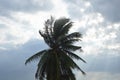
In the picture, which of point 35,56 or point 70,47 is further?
point 35,56

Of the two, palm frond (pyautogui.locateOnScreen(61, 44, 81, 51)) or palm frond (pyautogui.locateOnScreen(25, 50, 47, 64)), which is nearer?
palm frond (pyautogui.locateOnScreen(61, 44, 81, 51))

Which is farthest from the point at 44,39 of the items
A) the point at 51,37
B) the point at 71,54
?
the point at 71,54

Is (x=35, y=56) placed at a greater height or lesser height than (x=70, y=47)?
greater

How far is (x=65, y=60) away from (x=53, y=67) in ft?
5.82

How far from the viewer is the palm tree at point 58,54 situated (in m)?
47.1

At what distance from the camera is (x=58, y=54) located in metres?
47.8

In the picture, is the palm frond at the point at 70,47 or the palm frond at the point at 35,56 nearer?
the palm frond at the point at 70,47

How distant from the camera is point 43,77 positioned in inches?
1892

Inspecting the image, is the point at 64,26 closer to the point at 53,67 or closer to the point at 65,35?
the point at 65,35

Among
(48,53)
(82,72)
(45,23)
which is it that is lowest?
(82,72)

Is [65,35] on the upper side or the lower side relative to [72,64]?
upper

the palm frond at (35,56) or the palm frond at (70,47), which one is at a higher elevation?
the palm frond at (35,56)

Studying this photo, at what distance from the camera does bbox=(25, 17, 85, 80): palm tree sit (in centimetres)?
4712

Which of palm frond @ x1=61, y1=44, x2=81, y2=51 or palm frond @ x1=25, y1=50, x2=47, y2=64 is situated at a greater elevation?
palm frond @ x1=25, y1=50, x2=47, y2=64
